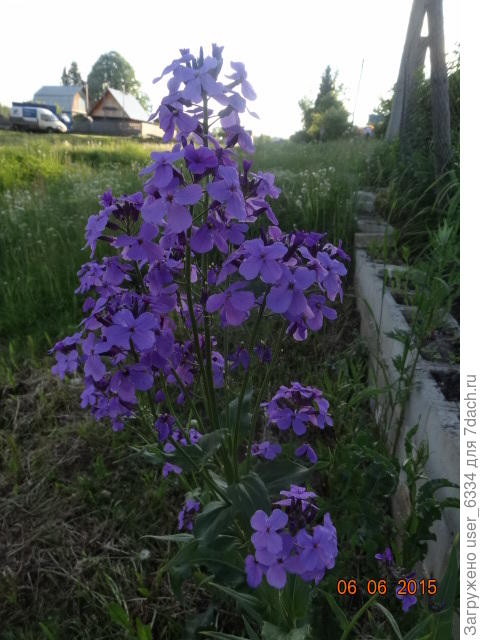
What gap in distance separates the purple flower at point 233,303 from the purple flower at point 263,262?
0.08 m

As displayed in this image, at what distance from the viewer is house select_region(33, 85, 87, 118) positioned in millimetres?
62344

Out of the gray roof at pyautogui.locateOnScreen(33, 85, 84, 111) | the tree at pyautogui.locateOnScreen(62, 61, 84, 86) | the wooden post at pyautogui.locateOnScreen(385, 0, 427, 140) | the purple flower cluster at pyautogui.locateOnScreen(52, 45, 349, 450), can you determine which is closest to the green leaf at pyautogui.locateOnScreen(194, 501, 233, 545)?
the purple flower cluster at pyautogui.locateOnScreen(52, 45, 349, 450)

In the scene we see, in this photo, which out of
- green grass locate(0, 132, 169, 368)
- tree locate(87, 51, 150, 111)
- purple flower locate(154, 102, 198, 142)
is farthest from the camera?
tree locate(87, 51, 150, 111)

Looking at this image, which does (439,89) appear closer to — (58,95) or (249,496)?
(249,496)

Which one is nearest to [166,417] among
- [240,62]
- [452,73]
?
[240,62]

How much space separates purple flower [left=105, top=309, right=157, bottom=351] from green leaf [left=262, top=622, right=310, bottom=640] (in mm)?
795

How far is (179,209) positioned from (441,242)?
137 cm

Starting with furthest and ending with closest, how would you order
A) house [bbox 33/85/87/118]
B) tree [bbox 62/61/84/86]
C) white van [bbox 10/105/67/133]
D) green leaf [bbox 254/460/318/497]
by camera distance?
tree [bbox 62/61/84/86], house [bbox 33/85/87/118], white van [bbox 10/105/67/133], green leaf [bbox 254/460/318/497]

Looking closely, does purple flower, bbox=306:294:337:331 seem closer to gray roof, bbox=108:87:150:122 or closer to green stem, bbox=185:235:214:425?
green stem, bbox=185:235:214:425

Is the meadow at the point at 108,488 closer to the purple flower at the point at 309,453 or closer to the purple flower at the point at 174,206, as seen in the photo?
the purple flower at the point at 309,453

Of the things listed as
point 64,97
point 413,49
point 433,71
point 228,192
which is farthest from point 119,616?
point 64,97

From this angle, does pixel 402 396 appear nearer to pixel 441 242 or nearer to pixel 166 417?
pixel 441 242

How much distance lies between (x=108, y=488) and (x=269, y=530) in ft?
5.08

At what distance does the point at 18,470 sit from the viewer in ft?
8.14
